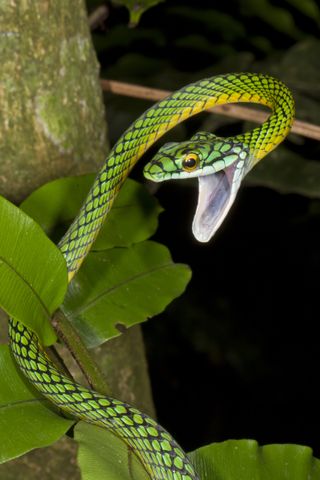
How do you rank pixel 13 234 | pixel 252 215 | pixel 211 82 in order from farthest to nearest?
1. pixel 252 215
2. pixel 211 82
3. pixel 13 234

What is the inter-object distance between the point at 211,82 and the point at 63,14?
44 centimetres

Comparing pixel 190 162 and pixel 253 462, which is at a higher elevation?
pixel 190 162

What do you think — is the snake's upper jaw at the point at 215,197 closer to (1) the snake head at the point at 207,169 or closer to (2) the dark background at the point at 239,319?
(1) the snake head at the point at 207,169

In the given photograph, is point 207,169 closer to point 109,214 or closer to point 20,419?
point 109,214

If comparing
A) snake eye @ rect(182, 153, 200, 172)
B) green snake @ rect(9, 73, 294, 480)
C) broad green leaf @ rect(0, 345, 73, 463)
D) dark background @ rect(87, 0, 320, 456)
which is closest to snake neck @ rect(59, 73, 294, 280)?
green snake @ rect(9, 73, 294, 480)

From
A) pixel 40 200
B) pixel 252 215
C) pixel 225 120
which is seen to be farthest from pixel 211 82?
pixel 252 215

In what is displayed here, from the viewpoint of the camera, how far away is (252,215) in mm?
3994

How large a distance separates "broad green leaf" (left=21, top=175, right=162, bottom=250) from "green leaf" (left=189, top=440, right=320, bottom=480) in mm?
609

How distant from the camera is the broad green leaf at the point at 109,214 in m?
2.04

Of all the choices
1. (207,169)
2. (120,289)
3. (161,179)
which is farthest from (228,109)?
(120,289)

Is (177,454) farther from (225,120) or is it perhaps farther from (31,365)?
(225,120)

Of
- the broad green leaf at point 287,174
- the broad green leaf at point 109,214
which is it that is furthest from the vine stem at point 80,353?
the broad green leaf at point 287,174

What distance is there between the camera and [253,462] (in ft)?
5.58

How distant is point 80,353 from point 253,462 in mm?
427
